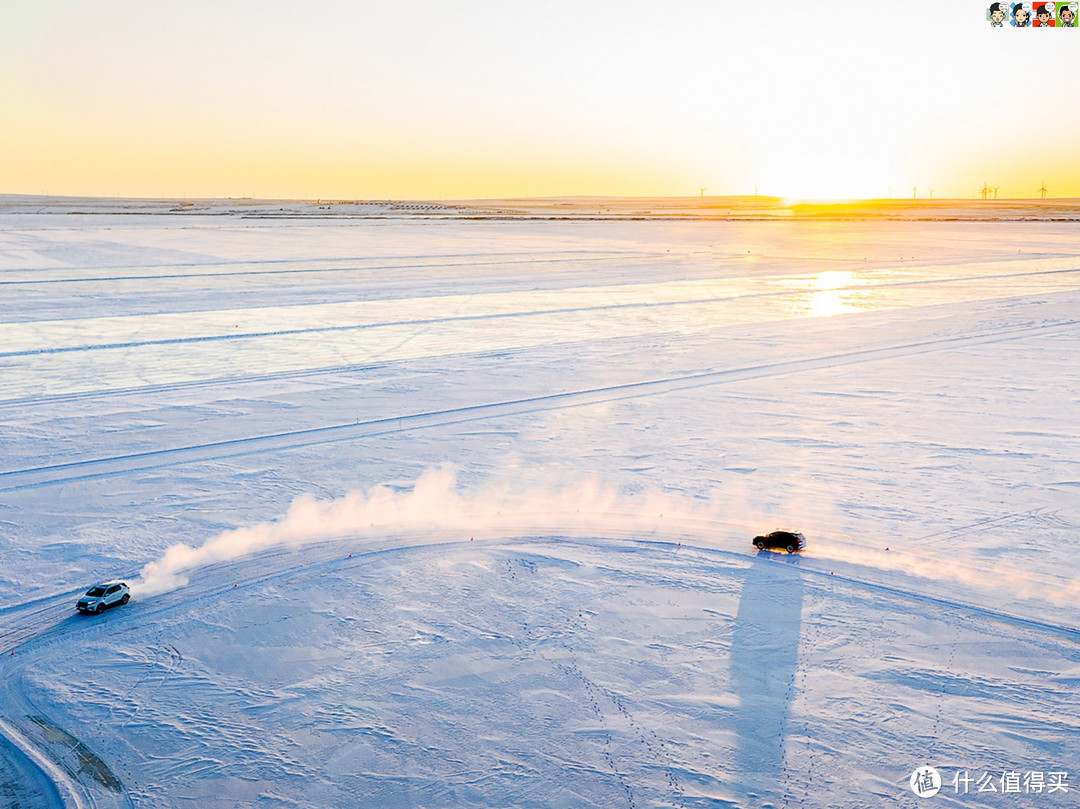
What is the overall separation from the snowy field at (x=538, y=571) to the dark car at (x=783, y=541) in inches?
7.2

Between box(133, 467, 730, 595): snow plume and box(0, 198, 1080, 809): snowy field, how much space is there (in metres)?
0.08

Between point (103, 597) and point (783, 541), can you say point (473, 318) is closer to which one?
point (783, 541)

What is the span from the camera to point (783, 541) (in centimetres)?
1568

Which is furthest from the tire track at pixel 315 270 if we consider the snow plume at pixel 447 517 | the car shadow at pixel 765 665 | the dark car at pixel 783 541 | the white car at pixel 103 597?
the car shadow at pixel 765 665

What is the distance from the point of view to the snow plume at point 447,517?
1619 cm

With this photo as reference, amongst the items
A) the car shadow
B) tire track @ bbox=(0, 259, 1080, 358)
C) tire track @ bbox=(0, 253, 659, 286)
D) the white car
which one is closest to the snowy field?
the car shadow

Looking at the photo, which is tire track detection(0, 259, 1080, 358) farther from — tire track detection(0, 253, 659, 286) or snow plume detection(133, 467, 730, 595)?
tire track detection(0, 253, 659, 286)

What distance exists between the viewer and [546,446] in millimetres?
21719

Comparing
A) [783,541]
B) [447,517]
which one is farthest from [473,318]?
[783,541]

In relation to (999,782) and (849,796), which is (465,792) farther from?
(999,782)

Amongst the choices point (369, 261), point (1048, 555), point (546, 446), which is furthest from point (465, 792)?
point (369, 261)

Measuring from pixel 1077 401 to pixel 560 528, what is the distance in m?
16.4

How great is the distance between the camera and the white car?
13.7m

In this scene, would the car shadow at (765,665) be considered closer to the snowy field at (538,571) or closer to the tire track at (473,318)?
the snowy field at (538,571)
